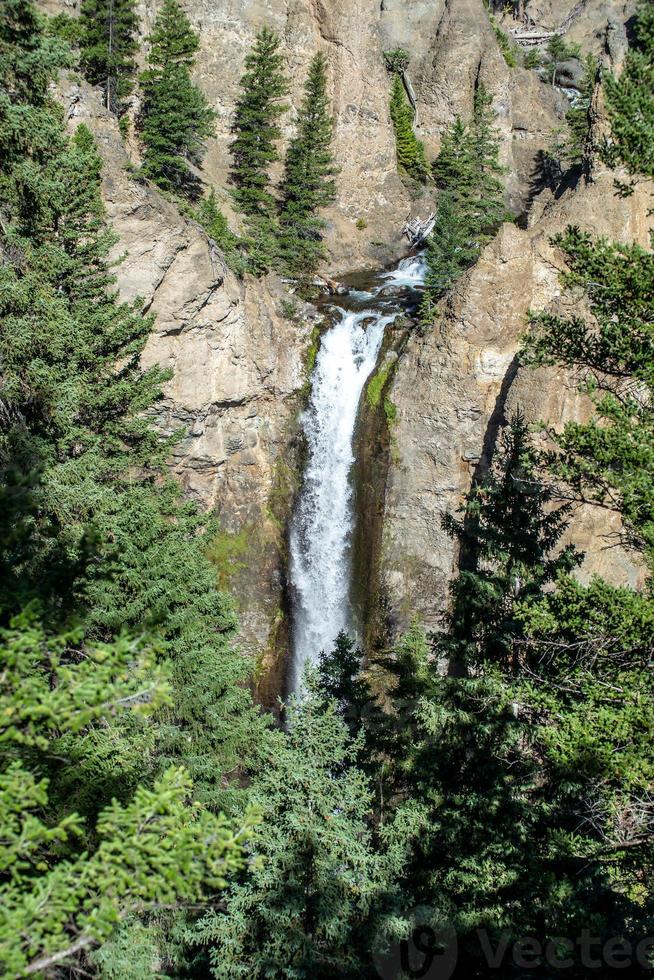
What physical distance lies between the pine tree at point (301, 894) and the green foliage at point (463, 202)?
20708mm

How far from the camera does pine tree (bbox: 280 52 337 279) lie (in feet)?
103

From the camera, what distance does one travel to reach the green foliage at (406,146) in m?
41.6

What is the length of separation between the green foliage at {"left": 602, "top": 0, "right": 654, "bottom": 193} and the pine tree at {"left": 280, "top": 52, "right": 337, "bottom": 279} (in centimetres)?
2274

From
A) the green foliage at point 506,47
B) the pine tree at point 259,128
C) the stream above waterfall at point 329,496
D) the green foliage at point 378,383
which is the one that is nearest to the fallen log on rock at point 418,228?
the pine tree at point 259,128

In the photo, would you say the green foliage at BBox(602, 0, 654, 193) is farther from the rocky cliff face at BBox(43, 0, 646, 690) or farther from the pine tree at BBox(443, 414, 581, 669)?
the rocky cliff face at BBox(43, 0, 646, 690)

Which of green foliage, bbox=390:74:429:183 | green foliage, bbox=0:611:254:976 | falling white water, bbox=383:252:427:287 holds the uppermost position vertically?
green foliage, bbox=390:74:429:183

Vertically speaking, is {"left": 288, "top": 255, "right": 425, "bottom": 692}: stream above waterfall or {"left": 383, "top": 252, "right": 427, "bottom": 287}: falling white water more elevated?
{"left": 383, "top": 252, "right": 427, "bottom": 287}: falling white water

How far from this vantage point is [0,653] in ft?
17.0

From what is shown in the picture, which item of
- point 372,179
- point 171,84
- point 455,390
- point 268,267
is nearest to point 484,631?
point 455,390

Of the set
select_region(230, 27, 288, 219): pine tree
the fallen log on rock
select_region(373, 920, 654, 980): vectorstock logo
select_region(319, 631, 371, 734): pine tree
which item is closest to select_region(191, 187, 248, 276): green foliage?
select_region(230, 27, 288, 219): pine tree

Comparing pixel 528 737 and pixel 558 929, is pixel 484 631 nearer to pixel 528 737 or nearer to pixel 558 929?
pixel 528 737

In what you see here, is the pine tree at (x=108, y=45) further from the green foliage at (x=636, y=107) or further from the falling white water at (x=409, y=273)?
the green foliage at (x=636, y=107)

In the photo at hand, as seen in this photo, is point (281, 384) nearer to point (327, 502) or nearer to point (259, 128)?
point (327, 502)

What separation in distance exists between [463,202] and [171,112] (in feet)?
44.3
